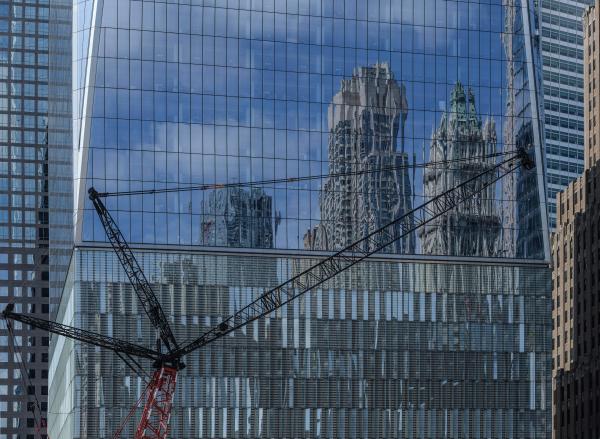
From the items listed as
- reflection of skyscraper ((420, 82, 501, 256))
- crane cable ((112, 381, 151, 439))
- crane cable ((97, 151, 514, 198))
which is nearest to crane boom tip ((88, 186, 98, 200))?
crane cable ((97, 151, 514, 198))

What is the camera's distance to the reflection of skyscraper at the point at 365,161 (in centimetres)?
18750

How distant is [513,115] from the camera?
7653 inches

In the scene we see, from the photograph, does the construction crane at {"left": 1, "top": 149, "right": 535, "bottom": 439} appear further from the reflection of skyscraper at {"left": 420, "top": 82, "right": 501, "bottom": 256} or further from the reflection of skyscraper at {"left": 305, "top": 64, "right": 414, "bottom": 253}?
the reflection of skyscraper at {"left": 305, "top": 64, "right": 414, "bottom": 253}

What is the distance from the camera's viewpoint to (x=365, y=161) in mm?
189750

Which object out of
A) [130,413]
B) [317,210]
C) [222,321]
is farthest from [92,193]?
[317,210]

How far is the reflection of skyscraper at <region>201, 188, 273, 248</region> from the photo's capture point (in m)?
184

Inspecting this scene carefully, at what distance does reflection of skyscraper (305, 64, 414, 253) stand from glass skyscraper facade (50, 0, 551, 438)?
0.72ft

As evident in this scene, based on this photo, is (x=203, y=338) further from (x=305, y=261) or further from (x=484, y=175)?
(x=484, y=175)

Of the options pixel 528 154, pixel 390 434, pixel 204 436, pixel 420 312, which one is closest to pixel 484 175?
pixel 528 154

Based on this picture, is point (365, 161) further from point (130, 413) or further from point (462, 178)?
point (130, 413)

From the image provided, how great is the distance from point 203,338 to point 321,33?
37.7 meters

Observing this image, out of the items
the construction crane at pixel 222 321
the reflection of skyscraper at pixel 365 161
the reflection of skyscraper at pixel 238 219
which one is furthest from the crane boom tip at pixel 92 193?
the reflection of skyscraper at pixel 365 161

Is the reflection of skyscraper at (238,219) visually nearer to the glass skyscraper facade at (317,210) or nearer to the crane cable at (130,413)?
the glass skyscraper facade at (317,210)

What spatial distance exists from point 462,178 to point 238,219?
2608cm
